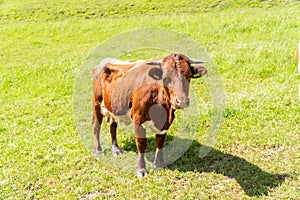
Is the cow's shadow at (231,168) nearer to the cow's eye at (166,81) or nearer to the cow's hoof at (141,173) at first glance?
the cow's hoof at (141,173)

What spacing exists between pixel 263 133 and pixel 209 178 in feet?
5.19

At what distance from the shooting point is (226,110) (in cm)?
809

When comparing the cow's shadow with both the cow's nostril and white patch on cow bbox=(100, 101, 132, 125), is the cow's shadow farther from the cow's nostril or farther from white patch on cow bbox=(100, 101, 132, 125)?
the cow's nostril

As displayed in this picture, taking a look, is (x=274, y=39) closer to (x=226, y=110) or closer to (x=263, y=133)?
(x=226, y=110)

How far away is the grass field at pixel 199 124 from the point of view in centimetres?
597

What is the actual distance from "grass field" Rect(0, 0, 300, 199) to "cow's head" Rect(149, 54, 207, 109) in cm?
126

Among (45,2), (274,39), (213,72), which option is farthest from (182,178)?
(45,2)

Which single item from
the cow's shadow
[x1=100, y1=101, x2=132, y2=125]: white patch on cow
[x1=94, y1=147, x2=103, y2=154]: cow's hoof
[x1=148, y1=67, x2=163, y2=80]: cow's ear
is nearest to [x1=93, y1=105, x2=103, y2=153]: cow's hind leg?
[x1=94, y1=147, x2=103, y2=154]: cow's hoof

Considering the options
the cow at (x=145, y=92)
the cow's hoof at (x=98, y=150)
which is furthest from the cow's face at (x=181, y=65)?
the cow's hoof at (x=98, y=150)

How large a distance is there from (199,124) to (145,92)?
2.20m

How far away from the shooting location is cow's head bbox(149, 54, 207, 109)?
211 inches

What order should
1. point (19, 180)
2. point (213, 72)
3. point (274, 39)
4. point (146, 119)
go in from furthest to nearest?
point (274, 39) → point (213, 72) → point (19, 180) → point (146, 119)

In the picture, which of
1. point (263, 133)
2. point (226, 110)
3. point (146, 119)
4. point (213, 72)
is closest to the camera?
point (146, 119)

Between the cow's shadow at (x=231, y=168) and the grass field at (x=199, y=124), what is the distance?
0.01 m
